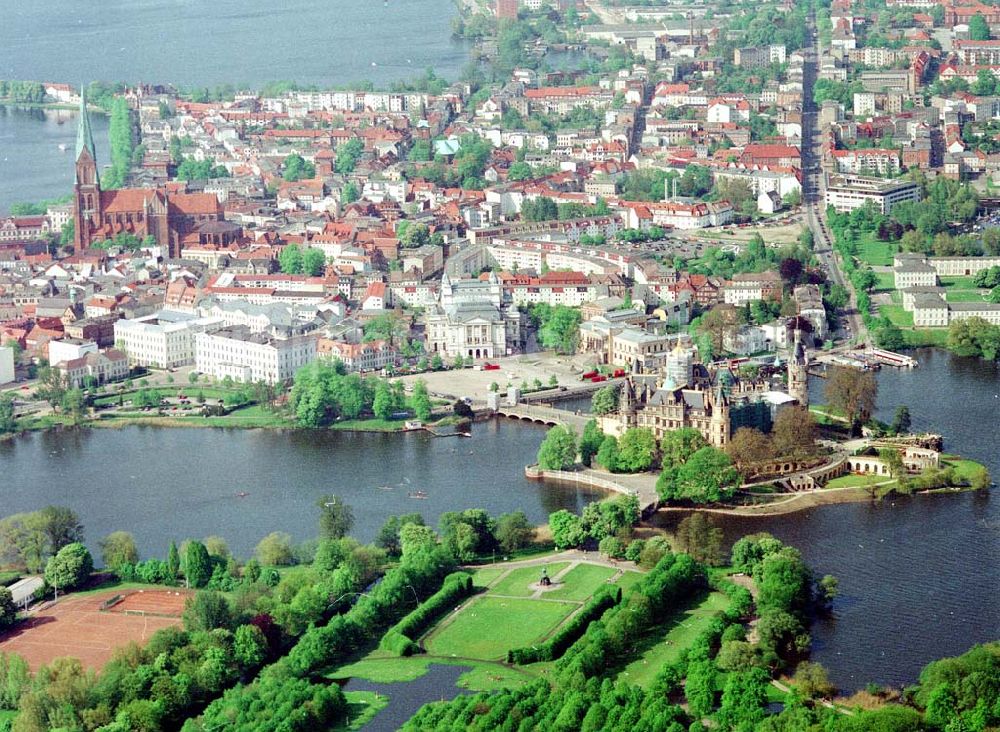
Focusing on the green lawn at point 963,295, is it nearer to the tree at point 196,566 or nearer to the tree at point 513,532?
the tree at point 513,532

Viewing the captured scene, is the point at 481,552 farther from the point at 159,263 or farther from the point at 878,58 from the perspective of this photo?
the point at 878,58

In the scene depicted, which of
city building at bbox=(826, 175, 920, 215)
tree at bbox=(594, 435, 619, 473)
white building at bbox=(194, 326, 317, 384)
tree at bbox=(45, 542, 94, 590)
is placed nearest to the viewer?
tree at bbox=(45, 542, 94, 590)

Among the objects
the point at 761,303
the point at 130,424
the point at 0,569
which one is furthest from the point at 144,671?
the point at 761,303

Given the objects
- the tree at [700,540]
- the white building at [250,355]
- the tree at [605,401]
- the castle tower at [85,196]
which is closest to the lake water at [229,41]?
the castle tower at [85,196]

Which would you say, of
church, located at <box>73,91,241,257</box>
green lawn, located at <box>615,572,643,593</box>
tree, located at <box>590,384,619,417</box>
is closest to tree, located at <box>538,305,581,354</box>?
tree, located at <box>590,384,619,417</box>

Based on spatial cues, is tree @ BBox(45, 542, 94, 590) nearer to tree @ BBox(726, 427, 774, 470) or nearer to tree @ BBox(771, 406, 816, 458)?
tree @ BBox(726, 427, 774, 470)

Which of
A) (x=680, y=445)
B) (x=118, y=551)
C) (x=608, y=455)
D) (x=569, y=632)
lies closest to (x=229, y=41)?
(x=608, y=455)
